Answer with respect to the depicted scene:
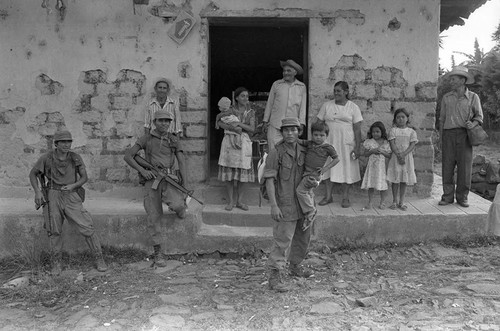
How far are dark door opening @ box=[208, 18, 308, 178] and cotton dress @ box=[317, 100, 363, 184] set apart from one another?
227cm

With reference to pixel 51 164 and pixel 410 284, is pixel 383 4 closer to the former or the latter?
pixel 410 284

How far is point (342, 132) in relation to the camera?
604 centimetres

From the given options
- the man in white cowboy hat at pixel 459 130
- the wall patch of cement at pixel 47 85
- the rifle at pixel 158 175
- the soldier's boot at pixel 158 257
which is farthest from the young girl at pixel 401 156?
the wall patch of cement at pixel 47 85

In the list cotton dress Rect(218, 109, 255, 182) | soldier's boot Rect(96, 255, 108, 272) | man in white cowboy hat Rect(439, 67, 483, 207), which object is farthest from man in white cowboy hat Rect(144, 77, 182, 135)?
man in white cowboy hat Rect(439, 67, 483, 207)

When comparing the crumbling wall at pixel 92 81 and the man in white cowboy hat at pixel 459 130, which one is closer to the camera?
the man in white cowboy hat at pixel 459 130

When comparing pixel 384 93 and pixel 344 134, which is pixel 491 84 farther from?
pixel 344 134

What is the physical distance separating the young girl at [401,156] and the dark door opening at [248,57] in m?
2.61

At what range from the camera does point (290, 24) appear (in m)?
6.44

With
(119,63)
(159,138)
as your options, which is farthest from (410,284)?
(119,63)

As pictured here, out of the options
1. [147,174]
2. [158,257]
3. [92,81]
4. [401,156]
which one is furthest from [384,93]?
[92,81]

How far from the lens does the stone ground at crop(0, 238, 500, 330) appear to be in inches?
154

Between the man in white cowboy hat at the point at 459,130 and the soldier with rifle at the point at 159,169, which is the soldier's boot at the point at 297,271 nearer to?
the soldier with rifle at the point at 159,169

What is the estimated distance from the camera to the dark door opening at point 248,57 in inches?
360

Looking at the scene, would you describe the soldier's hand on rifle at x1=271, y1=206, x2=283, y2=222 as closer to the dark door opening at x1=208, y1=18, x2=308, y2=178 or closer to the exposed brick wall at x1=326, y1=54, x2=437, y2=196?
the exposed brick wall at x1=326, y1=54, x2=437, y2=196
